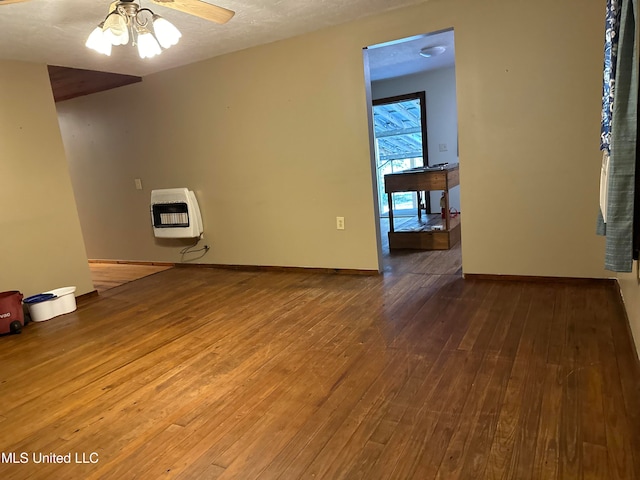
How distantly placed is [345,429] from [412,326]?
104 centimetres

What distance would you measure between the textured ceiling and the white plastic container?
6.26ft

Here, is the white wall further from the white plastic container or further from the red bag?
the red bag

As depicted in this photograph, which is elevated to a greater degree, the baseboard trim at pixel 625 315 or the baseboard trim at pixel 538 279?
the baseboard trim at pixel 538 279

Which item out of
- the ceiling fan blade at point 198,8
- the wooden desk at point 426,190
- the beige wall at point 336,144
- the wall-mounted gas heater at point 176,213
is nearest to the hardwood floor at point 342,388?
the beige wall at point 336,144

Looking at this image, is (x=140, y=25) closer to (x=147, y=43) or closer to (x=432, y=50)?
(x=147, y=43)

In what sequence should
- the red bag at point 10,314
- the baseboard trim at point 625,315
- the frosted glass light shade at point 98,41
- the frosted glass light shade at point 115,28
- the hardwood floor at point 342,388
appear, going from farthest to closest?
the red bag at point 10,314
the frosted glass light shade at point 98,41
the frosted glass light shade at point 115,28
the baseboard trim at point 625,315
the hardwood floor at point 342,388

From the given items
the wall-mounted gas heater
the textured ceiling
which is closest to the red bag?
the wall-mounted gas heater

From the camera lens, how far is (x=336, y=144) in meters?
3.65

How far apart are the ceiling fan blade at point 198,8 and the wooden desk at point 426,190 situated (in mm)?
2618

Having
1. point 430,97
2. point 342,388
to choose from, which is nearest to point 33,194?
point 342,388

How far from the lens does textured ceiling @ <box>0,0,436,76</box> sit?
2617 millimetres

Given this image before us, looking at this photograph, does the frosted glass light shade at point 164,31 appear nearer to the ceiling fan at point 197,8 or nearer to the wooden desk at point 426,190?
the ceiling fan at point 197,8

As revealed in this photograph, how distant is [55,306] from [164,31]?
2.41m

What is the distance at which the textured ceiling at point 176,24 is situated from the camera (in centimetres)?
262
